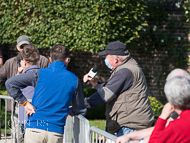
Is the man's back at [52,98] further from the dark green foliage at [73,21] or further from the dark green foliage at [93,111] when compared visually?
the dark green foliage at [93,111]

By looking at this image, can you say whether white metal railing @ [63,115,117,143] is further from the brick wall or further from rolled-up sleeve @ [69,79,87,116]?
the brick wall

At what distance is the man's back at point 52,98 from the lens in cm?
257

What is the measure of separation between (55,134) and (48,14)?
5.04 m

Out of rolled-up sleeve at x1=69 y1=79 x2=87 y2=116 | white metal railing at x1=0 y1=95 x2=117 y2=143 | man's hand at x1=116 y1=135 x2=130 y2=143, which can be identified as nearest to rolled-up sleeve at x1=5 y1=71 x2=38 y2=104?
rolled-up sleeve at x1=69 y1=79 x2=87 y2=116

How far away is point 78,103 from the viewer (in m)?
2.75

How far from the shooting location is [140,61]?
8648 millimetres

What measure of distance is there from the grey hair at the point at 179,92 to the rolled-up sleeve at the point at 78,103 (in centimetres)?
109

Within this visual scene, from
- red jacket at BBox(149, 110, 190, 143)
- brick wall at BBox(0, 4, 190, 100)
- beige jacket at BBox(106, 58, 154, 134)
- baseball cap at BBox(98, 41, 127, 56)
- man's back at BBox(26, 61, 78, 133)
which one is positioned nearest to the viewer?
red jacket at BBox(149, 110, 190, 143)

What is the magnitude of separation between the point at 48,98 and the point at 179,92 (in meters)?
1.29

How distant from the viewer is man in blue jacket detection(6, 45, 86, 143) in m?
2.57

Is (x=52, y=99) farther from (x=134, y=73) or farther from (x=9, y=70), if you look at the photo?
(x=9, y=70)

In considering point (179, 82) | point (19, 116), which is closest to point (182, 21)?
point (19, 116)

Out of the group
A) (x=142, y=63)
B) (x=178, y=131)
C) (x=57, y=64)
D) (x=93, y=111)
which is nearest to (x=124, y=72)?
(x=57, y=64)

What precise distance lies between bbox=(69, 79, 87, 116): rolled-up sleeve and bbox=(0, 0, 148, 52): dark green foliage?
4134 millimetres
